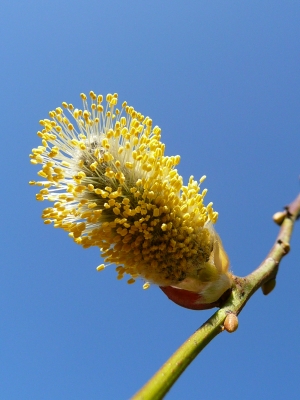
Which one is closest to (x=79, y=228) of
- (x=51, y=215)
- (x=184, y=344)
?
(x=51, y=215)

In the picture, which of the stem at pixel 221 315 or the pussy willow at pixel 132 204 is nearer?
the stem at pixel 221 315

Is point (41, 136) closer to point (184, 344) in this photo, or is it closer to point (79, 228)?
point (79, 228)

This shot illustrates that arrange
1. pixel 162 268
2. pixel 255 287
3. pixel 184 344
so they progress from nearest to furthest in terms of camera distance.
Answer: pixel 184 344 → pixel 255 287 → pixel 162 268

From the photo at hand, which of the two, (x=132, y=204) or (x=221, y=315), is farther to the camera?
(x=132, y=204)

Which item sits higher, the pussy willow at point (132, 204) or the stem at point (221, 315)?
the pussy willow at point (132, 204)
